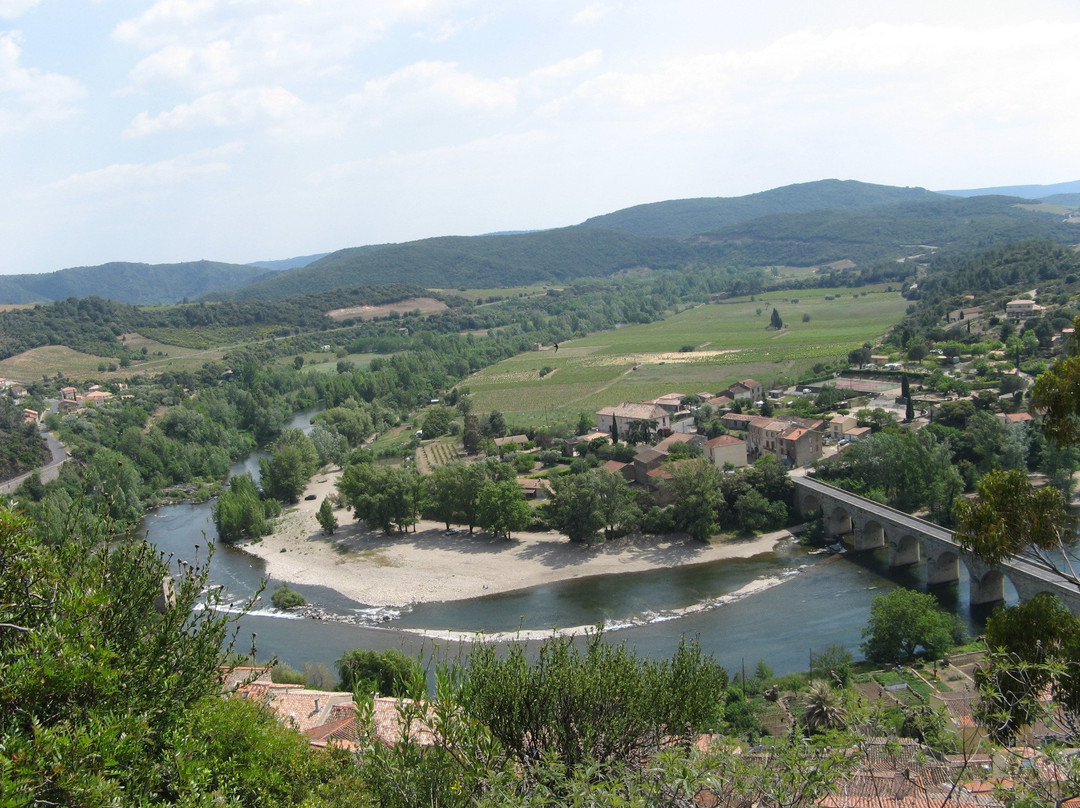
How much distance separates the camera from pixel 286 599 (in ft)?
95.9

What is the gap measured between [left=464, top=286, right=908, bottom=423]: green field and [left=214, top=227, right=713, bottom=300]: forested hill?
72.2 m

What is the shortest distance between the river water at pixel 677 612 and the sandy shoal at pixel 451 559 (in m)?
0.77

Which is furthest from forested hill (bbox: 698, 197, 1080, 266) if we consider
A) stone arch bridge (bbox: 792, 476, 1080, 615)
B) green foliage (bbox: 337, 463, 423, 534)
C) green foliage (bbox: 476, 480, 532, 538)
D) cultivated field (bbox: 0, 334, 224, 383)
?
green foliage (bbox: 337, 463, 423, 534)

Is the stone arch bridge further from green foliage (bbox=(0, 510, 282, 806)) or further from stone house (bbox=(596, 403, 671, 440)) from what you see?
green foliage (bbox=(0, 510, 282, 806))

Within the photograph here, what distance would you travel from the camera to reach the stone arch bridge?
2286 centimetres

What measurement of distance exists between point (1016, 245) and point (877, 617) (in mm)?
85157

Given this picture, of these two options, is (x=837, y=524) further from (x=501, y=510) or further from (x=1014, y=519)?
(x=1014, y=519)

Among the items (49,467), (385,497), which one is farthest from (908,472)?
(49,467)

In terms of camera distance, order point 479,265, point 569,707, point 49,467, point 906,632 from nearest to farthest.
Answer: point 569,707
point 906,632
point 49,467
point 479,265

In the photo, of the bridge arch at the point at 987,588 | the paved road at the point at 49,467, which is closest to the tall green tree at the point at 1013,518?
the bridge arch at the point at 987,588

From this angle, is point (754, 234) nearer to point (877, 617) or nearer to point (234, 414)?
point (234, 414)

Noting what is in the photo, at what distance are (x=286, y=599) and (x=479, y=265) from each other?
156384mm

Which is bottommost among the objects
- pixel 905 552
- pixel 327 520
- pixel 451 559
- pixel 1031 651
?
pixel 451 559

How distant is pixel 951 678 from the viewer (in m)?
19.4
